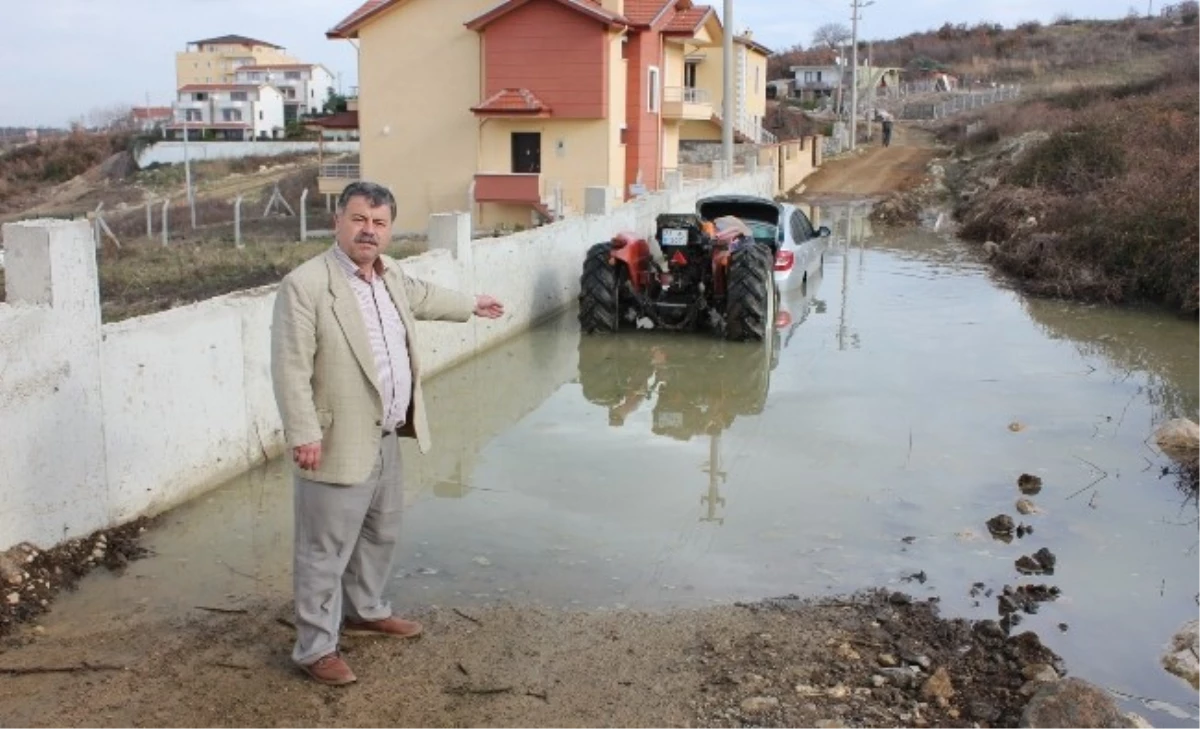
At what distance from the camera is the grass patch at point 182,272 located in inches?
533

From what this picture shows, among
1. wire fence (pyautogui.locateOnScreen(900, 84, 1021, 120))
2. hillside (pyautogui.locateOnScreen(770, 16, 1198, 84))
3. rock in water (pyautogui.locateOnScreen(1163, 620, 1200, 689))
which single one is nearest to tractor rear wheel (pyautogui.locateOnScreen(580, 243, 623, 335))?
rock in water (pyautogui.locateOnScreen(1163, 620, 1200, 689))

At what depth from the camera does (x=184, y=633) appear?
4781mm

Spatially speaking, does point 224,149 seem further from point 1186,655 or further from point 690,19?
point 1186,655

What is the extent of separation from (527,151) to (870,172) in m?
14.9

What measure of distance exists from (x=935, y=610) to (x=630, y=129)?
1134 inches

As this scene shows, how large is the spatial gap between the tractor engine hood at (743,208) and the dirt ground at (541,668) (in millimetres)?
9888

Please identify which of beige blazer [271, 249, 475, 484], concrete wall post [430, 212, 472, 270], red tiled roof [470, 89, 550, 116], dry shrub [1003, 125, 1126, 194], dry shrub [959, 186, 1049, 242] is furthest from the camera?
red tiled roof [470, 89, 550, 116]

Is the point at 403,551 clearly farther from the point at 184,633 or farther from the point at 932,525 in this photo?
the point at 932,525

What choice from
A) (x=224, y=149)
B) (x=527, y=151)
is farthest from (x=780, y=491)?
(x=224, y=149)

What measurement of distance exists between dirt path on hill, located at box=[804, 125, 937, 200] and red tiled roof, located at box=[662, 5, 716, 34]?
6.25 m

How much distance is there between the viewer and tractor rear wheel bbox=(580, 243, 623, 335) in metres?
11.8

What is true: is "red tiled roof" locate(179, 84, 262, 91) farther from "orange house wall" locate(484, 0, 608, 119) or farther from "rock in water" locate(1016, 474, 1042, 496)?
"rock in water" locate(1016, 474, 1042, 496)

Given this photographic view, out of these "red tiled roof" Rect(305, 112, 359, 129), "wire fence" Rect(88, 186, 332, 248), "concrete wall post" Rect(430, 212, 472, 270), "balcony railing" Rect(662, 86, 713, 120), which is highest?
"balcony railing" Rect(662, 86, 713, 120)

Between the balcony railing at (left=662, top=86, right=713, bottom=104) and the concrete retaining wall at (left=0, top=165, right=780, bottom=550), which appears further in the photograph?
the balcony railing at (left=662, top=86, right=713, bottom=104)
